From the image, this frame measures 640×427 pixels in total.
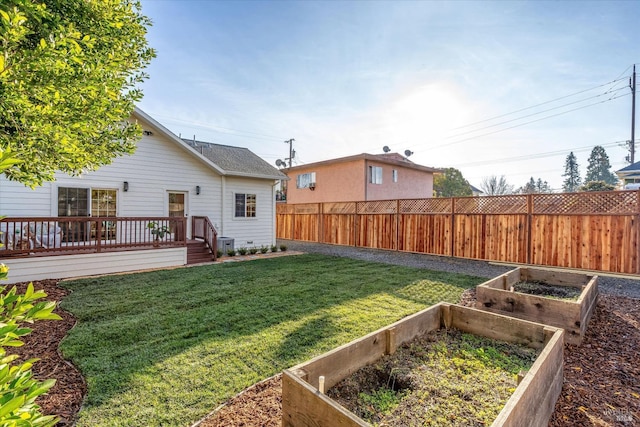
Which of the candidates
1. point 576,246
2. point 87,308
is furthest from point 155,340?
point 576,246

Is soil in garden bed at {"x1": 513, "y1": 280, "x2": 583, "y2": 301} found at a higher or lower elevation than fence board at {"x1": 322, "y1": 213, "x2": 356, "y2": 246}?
lower

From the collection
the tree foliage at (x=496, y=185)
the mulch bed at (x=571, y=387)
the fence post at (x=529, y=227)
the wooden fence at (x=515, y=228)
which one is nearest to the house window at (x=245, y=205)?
the wooden fence at (x=515, y=228)

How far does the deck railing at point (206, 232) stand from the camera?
977cm

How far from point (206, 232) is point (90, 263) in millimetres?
3419

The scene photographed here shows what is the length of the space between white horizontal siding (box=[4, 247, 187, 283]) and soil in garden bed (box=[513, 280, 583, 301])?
8576 mm

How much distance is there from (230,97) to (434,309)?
13.4 m

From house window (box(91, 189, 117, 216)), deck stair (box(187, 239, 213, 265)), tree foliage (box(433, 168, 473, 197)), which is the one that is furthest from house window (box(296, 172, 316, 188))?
tree foliage (box(433, 168, 473, 197))

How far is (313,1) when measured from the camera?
844cm

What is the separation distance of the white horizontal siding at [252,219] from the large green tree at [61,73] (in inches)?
264

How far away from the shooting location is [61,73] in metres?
3.18

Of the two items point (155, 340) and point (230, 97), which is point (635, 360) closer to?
point (155, 340)

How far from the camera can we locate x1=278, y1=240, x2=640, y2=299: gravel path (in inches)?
255

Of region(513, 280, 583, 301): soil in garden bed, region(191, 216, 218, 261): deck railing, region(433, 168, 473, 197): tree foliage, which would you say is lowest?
region(513, 280, 583, 301): soil in garden bed

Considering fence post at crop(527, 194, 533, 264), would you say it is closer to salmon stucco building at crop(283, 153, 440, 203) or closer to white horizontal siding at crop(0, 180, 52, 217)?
salmon stucco building at crop(283, 153, 440, 203)
